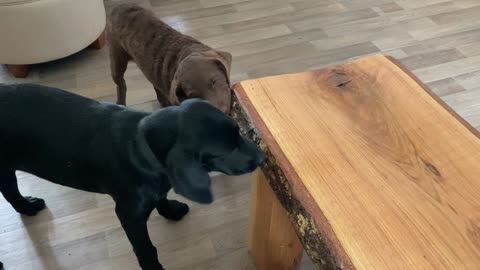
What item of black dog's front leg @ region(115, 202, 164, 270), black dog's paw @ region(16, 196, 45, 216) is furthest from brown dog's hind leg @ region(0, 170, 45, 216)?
black dog's front leg @ region(115, 202, 164, 270)

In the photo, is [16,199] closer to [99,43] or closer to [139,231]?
[139,231]

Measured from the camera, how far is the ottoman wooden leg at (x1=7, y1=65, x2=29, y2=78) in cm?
200

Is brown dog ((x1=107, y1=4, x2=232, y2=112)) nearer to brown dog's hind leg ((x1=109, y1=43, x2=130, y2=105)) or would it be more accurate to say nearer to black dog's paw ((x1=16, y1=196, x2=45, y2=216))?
brown dog's hind leg ((x1=109, y1=43, x2=130, y2=105))

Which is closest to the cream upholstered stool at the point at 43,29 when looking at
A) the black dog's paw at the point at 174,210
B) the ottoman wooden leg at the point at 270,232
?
the black dog's paw at the point at 174,210

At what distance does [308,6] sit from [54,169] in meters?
1.87

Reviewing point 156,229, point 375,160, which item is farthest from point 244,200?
point 375,160

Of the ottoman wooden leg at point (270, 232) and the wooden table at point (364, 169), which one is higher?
the wooden table at point (364, 169)

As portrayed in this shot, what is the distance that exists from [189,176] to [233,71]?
126cm

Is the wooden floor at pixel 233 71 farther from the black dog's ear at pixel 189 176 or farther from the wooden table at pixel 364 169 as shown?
the black dog's ear at pixel 189 176

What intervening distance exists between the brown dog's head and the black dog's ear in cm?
50

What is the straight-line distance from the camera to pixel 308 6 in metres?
2.53

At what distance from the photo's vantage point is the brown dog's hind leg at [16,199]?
1.30m

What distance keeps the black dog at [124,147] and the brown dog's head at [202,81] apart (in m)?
0.36

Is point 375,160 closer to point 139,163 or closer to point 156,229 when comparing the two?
point 139,163
